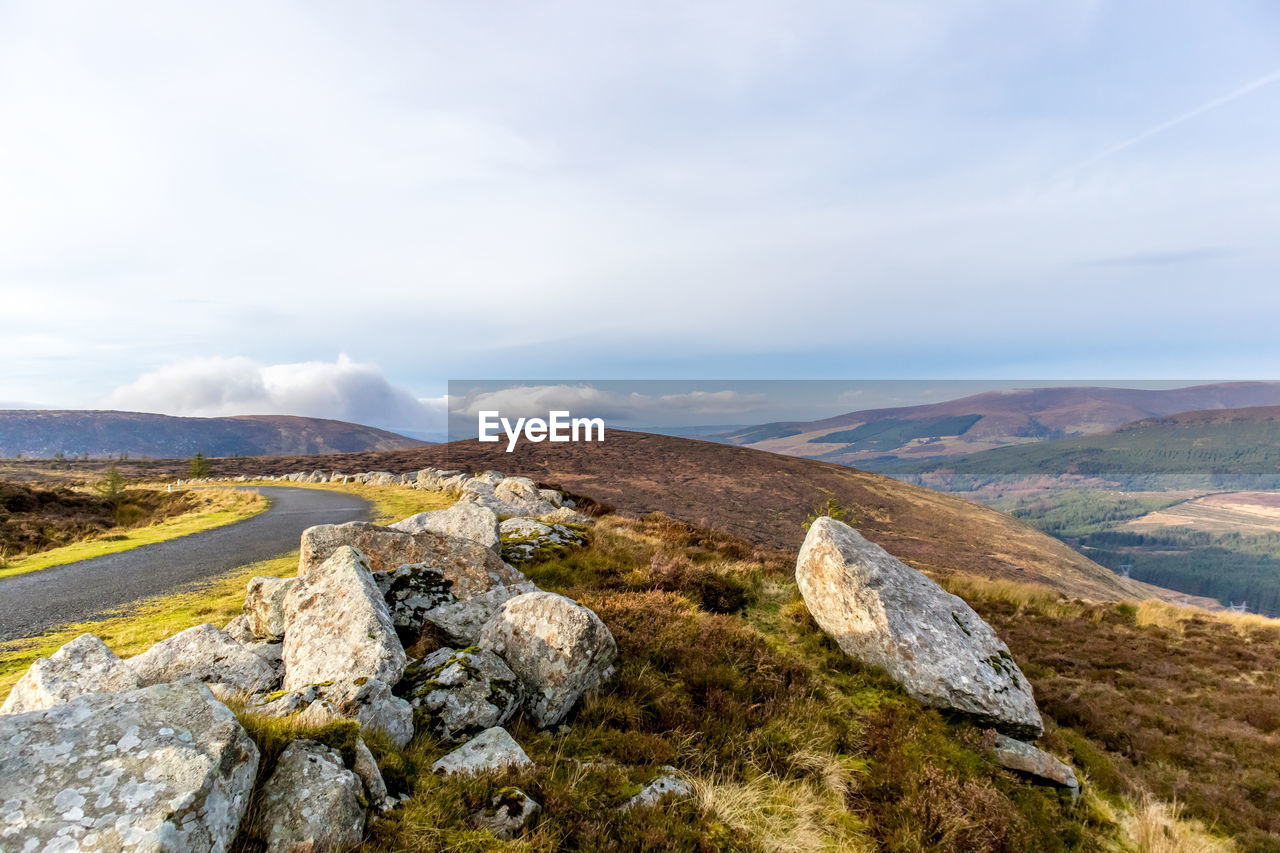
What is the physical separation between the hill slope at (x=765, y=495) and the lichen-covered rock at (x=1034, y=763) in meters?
28.5

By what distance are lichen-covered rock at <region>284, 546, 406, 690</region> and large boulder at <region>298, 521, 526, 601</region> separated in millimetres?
1825

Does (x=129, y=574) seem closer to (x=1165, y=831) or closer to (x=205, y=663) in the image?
(x=205, y=663)

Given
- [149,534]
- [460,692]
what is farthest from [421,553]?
[149,534]

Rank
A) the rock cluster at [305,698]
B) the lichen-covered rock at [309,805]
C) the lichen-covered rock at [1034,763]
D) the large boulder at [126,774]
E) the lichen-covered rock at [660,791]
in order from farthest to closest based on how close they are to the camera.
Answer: the lichen-covered rock at [1034,763] < the lichen-covered rock at [660,791] < the lichen-covered rock at [309,805] < the rock cluster at [305,698] < the large boulder at [126,774]

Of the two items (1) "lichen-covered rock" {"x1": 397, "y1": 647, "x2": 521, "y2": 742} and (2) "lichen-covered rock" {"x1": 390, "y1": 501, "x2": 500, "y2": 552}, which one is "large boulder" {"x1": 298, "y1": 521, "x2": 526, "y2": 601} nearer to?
(2) "lichen-covered rock" {"x1": 390, "y1": 501, "x2": 500, "y2": 552}

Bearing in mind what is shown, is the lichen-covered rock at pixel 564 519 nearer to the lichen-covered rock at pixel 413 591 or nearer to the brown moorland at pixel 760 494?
the lichen-covered rock at pixel 413 591

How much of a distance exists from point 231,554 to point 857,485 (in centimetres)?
6070

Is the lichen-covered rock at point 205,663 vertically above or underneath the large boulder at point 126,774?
underneath

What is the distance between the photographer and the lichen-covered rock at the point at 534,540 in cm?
1269

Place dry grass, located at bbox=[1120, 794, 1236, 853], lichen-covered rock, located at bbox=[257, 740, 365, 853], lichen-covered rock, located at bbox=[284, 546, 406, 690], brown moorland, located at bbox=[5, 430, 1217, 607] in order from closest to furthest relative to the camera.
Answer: lichen-covered rock, located at bbox=[257, 740, 365, 853]
lichen-covered rock, located at bbox=[284, 546, 406, 690]
dry grass, located at bbox=[1120, 794, 1236, 853]
brown moorland, located at bbox=[5, 430, 1217, 607]

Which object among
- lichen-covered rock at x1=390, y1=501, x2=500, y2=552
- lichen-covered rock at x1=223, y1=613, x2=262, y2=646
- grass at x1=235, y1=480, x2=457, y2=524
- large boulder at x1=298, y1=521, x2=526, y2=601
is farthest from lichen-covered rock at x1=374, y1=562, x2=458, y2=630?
grass at x1=235, y1=480, x2=457, y2=524

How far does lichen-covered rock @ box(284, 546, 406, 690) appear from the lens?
6.19m

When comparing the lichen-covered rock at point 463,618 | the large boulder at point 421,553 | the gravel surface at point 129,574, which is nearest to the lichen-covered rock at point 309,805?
the lichen-covered rock at point 463,618

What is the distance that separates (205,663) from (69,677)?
1.45 m
